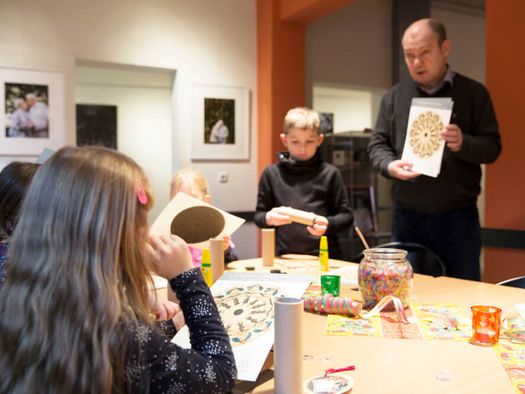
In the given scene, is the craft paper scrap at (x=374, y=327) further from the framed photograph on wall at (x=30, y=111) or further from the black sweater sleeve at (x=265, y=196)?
the framed photograph on wall at (x=30, y=111)

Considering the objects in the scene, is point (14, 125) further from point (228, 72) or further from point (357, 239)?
point (357, 239)

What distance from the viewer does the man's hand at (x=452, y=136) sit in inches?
84.7

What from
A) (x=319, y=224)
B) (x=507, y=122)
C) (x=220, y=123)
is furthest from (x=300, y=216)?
(x=220, y=123)

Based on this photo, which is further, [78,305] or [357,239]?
[357,239]

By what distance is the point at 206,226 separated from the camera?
71.9 inches

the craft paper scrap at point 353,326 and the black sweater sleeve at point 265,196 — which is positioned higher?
the black sweater sleeve at point 265,196

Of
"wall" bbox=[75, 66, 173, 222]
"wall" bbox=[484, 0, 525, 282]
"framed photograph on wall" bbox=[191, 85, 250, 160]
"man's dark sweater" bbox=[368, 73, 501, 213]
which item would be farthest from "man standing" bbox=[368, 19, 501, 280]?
"wall" bbox=[75, 66, 173, 222]

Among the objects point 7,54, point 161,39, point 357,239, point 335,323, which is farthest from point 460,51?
point 335,323

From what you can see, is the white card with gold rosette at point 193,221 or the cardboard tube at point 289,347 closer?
the cardboard tube at point 289,347

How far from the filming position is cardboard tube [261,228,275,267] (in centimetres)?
213

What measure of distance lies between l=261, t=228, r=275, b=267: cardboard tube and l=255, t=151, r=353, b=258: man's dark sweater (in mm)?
356

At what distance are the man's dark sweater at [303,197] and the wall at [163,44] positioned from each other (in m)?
1.68

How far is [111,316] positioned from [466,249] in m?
1.92

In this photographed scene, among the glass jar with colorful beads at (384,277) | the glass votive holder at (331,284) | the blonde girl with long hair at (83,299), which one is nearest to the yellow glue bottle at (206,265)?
the glass votive holder at (331,284)
